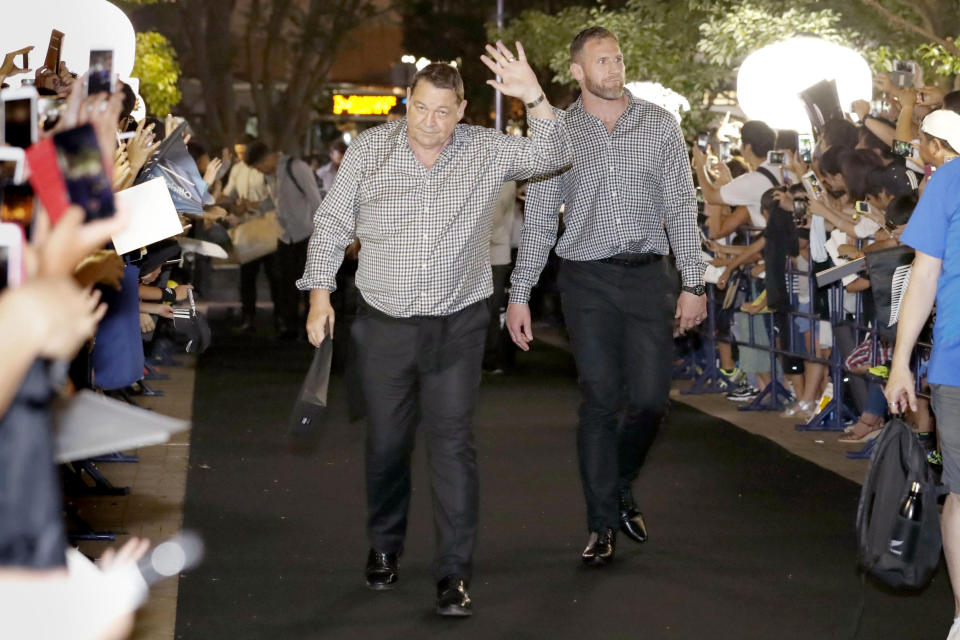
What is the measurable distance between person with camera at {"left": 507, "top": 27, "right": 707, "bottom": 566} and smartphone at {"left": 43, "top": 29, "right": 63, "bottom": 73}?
2.10 metres

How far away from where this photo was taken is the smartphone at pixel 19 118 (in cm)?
282

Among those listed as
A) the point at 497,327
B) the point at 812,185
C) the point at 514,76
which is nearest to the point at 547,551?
the point at 514,76

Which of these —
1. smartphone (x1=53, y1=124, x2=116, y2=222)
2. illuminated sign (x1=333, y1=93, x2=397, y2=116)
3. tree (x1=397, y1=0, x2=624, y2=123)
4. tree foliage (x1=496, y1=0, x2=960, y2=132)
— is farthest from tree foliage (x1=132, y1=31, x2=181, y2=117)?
tree (x1=397, y1=0, x2=624, y2=123)

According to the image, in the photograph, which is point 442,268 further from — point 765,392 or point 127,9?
point 127,9

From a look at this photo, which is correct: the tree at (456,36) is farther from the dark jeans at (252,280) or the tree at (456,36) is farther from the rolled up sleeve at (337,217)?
the rolled up sleeve at (337,217)

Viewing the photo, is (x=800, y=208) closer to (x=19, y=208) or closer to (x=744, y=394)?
(x=744, y=394)

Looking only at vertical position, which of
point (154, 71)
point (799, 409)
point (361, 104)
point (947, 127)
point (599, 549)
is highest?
point (947, 127)

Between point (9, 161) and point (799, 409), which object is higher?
point (9, 161)

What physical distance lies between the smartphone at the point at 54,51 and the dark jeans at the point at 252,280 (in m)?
11.0

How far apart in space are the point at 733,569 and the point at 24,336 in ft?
16.4

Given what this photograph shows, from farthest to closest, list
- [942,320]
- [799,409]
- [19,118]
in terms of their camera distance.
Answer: [799,409], [942,320], [19,118]

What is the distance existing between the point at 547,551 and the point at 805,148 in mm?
4798

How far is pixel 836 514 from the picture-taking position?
7895 mm

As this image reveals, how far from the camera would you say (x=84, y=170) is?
2.34 meters
